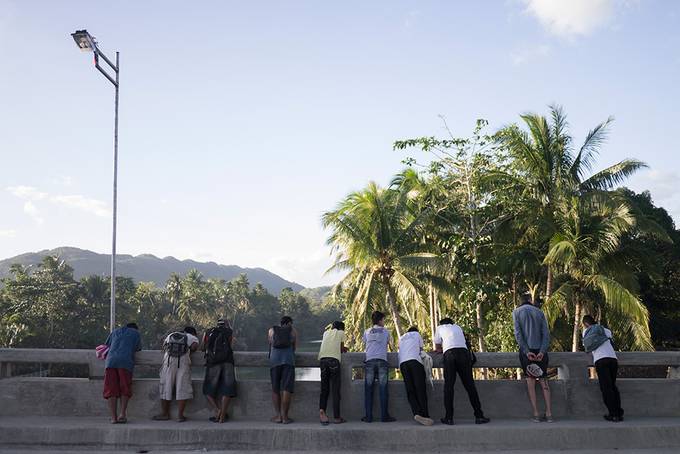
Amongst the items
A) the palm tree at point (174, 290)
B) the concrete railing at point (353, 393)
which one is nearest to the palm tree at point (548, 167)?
the concrete railing at point (353, 393)

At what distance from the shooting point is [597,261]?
20469 millimetres

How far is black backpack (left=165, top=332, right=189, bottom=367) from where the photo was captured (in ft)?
27.7

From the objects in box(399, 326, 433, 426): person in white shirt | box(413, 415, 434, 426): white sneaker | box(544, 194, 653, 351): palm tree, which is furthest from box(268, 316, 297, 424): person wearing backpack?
box(544, 194, 653, 351): palm tree

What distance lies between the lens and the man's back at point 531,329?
8.26 m

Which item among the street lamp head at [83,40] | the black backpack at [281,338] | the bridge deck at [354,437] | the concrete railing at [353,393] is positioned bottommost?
the bridge deck at [354,437]

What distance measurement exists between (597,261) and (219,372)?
1633 centimetres

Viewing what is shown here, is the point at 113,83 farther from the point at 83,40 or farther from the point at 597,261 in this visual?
the point at 597,261

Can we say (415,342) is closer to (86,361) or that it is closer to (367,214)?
(86,361)

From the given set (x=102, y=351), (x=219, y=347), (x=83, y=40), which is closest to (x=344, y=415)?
(x=219, y=347)

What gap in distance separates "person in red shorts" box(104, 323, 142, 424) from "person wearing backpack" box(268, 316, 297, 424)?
2116 millimetres

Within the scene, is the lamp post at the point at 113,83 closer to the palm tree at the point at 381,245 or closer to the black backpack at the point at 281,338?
the black backpack at the point at 281,338

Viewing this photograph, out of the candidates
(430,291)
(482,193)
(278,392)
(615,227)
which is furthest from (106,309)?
(278,392)

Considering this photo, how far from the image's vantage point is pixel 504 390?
868 cm

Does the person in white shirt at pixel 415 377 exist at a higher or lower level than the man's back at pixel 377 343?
lower
